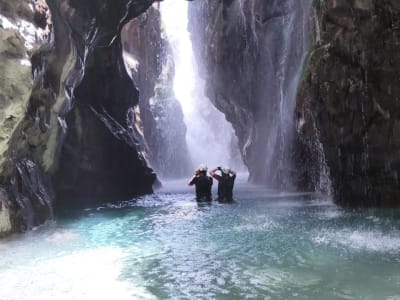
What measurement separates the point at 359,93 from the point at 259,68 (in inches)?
699

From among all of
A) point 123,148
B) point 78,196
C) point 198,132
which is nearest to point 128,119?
point 123,148

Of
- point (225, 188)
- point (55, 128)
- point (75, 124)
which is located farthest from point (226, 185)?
point (75, 124)

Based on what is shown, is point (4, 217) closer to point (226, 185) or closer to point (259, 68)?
point (226, 185)

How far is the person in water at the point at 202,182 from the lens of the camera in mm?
21031

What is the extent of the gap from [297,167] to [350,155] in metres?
10.1

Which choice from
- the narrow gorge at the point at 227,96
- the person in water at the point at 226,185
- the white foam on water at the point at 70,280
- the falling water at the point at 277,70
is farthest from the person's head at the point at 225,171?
the white foam on water at the point at 70,280

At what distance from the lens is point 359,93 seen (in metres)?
16.1

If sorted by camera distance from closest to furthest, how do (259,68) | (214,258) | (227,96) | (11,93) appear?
(214,258)
(11,93)
(259,68)
(227,96)

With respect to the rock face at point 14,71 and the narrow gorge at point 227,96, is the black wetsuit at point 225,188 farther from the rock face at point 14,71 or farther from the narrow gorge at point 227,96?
the rock face at point 14,71

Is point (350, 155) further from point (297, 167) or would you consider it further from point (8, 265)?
point (8, 265)

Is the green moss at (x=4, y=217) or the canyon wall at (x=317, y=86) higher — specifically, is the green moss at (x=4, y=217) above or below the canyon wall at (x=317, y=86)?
below

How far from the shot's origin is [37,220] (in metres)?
15.6

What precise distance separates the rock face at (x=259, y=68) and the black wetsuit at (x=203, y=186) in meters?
7.57

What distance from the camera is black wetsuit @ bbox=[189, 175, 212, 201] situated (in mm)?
21263
